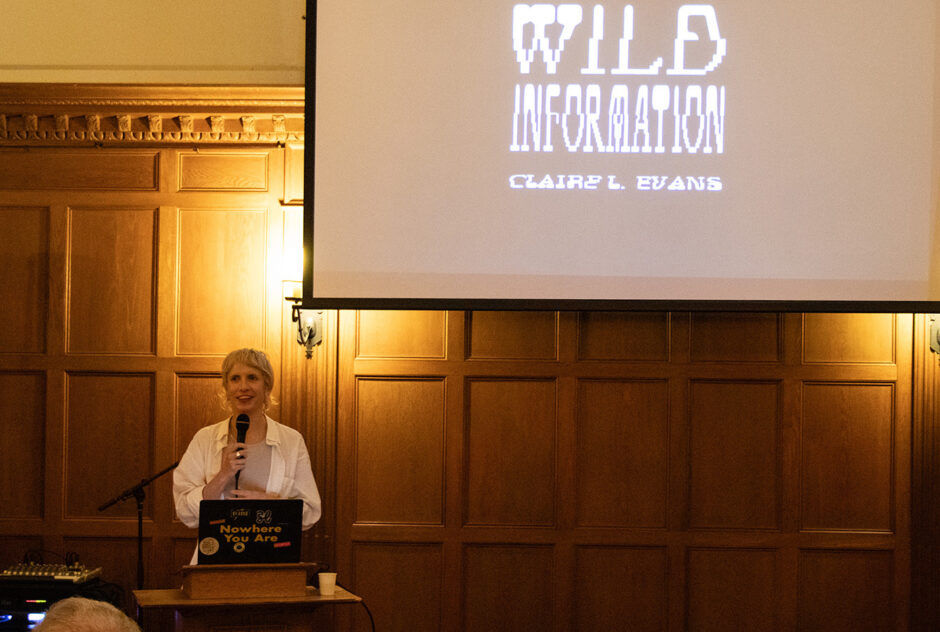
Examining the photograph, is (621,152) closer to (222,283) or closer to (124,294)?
(222,283)

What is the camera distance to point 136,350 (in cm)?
616

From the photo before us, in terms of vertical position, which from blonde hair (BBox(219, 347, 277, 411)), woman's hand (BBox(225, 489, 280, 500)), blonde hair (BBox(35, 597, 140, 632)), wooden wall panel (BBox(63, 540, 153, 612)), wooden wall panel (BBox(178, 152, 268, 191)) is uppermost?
wooden wall panel (BBox(178, 152, 268, 191))

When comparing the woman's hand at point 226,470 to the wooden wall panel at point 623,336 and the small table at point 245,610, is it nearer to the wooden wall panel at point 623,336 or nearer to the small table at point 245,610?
the small table at point 245,610

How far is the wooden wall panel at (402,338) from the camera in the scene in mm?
6168

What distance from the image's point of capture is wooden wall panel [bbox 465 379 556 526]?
20.1 ft

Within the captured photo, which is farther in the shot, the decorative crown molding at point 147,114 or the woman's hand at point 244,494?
the decorative crown molding at point 147,114

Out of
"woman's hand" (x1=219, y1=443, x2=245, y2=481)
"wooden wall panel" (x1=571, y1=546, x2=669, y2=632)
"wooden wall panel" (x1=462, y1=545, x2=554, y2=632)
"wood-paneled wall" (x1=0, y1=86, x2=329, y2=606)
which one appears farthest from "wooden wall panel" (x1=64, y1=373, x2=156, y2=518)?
"wooden wall panel" (x1=571, y1=546, x2=669, y2=632)

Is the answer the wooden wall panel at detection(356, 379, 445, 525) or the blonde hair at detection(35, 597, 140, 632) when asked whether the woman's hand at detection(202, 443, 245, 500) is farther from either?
the blonde hair at detection(35, 597, 140, 632)

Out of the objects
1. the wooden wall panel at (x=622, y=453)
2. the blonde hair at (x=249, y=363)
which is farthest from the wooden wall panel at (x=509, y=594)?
the blonde hair at (x=249, y=363)

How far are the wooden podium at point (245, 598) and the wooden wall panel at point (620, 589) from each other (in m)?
2.30

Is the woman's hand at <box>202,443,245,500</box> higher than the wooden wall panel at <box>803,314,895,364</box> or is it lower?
lower

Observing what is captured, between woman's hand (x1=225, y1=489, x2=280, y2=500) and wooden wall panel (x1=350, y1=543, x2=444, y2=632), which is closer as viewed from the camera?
woman's hand (x1=225, y1=489, x2=280, y2=500)

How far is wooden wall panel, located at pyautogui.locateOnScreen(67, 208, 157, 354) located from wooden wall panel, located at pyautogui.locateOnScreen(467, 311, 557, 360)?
1.66m

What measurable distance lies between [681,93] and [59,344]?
11.0 feet
